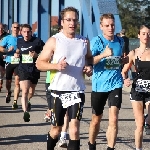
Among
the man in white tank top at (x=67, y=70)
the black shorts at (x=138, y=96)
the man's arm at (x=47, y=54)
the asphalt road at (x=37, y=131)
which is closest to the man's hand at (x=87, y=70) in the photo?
the man in white tank top at (x=67, y=70)

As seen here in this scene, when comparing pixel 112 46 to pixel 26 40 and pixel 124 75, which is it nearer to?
pixel 124 75

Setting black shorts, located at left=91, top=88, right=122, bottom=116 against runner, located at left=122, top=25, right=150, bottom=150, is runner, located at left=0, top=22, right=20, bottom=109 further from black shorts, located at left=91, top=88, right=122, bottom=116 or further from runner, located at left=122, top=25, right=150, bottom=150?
runner, located at left=122, top=25, right=150, bottom=150

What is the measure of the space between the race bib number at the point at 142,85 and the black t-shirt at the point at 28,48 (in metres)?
3.98

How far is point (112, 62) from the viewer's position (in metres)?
8.00

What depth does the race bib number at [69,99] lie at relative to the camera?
684 cm

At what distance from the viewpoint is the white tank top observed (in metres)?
6.77

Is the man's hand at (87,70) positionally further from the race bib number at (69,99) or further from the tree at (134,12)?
A: the tree at (134,12)

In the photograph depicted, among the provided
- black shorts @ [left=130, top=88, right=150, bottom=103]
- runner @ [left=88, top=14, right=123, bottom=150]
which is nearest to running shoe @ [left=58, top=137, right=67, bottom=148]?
runner @ [left=88, top=14, right=123, bottom=150]

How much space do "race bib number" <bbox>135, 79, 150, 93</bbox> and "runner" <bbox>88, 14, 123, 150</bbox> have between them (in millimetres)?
242

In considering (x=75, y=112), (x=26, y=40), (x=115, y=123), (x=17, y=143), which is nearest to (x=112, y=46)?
(x=115, y=123)

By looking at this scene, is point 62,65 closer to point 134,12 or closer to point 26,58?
point 26,58

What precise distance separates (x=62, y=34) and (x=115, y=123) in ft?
5.27

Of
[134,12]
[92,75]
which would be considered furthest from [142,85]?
[134,12]

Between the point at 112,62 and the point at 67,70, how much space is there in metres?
1.33
